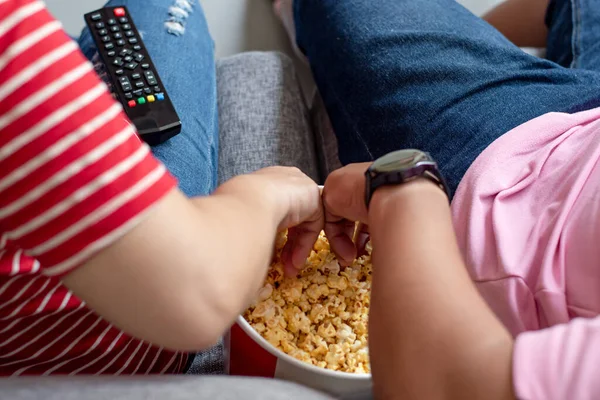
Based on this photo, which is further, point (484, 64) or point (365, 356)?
point (484, 64)

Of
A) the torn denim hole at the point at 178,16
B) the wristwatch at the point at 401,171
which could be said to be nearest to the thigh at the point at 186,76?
the torn denim hole at the point at 178,16

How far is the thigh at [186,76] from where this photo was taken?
30.3 inches

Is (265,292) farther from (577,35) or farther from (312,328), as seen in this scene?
(577,35)

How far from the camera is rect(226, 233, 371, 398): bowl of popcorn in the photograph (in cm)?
52

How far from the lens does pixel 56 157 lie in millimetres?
327

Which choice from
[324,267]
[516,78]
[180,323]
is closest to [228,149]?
[324,267]

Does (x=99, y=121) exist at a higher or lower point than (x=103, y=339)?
higher

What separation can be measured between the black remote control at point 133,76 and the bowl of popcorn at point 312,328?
0.81 feet

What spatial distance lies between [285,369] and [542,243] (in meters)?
0.29

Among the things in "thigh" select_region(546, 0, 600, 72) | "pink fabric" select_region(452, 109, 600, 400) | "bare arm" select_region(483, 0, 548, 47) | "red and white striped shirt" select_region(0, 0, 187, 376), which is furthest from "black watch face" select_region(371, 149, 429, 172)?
"bare arm" select_region(483, 0, 548, 47)

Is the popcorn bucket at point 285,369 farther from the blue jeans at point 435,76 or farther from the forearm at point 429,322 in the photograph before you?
the blue jeans at point 435,76

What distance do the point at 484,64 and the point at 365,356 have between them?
20.1 inches

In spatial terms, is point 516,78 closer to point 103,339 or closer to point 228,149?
point 228,149

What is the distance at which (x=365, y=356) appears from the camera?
1.85ft
